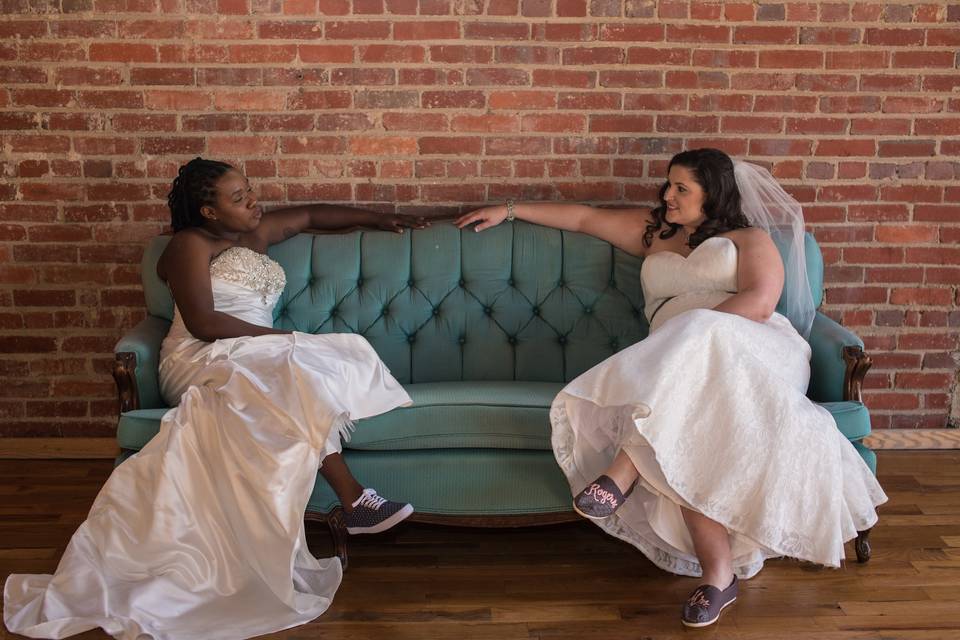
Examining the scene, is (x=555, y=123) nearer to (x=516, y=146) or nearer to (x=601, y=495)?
(x=516, y=146)

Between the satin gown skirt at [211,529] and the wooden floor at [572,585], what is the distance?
4.8 inches

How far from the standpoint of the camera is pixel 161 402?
10.3ft

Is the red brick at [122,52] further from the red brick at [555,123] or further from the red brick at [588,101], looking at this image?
the red brick at [588,101]

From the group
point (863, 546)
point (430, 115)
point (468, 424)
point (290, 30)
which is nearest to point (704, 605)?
point (863, 546)

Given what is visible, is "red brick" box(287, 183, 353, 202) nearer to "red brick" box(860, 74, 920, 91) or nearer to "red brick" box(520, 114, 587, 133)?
"red brick" box(520, 114, 587, 133)

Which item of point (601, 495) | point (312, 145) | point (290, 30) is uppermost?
point (290, 30)

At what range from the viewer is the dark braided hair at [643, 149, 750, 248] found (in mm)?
3240

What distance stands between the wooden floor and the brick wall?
38.9 inches

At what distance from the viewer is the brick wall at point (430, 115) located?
360cm

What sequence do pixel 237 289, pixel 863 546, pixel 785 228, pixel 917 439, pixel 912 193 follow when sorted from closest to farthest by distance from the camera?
pixel 863 546 → pixel 237 289 → pixel 785 228 → pixel 912 193 → pixel 917 439

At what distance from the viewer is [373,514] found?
113 inches

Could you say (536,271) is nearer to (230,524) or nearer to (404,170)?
(404,170)

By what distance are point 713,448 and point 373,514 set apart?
3.35ft

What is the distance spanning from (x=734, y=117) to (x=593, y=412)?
1537 millimetres
